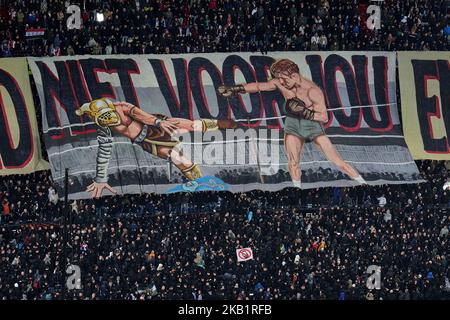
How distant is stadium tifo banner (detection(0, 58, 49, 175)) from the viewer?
43.3 m

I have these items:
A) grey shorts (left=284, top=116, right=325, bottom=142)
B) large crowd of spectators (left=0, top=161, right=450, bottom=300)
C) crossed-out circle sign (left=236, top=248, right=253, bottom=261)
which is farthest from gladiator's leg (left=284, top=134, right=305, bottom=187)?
crossed-out circle sign (left=236, top=248, right=253, bottom=261)

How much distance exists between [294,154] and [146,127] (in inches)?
187

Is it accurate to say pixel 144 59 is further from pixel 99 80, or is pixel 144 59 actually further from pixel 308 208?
pixel 308 208

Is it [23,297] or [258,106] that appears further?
[258,106]

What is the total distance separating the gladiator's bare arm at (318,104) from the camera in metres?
45.1

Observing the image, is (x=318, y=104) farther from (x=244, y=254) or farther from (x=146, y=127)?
(x=244, y=254)

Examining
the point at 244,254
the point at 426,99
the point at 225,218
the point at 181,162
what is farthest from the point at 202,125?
the point at 426,99

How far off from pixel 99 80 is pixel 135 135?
213 cm

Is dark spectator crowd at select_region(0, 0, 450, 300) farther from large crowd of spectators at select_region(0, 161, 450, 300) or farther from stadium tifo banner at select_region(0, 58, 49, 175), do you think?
stadium tifo banner at select_region(0, 58, 49, 175)

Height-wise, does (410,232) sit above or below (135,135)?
below

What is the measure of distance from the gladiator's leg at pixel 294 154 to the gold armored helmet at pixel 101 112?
213 inches

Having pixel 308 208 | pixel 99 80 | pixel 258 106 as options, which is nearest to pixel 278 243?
pixel 308 208

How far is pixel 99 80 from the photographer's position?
44.4m

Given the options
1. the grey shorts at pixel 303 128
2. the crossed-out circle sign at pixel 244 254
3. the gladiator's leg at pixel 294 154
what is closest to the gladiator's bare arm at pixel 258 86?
the grey shorts at pixel 303 128
